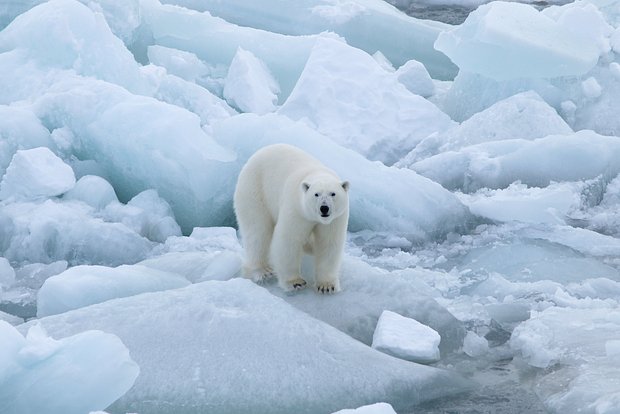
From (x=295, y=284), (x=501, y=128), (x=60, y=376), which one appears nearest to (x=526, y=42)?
(x=501, y=128)

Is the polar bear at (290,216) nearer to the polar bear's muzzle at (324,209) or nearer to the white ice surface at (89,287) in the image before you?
the polar bear's muzzle at (324,209)

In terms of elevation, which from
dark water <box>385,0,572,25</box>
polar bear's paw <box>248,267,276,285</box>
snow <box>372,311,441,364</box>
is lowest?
dark water <box>385,0,572,25</box>

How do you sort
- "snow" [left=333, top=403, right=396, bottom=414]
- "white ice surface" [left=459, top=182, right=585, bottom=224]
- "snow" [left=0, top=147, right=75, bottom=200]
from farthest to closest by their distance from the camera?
"white ice surface" [left=459, top=182, right=585, bottom=224]
"snow" [left=0, top=147, right=75, bottom=200]
"snow" [left=333, top=403, right=396, bottom=414]

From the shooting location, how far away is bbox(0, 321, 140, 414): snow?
2883 millimetres

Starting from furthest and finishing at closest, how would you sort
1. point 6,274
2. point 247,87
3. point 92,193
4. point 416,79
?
point 416,79, point 247,87, point 92,193, point 6,274

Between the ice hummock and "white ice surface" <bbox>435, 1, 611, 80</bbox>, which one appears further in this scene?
"white ice surface" <bbox>435, 1, 611, 80</bbox>

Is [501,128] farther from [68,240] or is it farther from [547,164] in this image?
[68,240]

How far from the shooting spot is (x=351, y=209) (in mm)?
6191

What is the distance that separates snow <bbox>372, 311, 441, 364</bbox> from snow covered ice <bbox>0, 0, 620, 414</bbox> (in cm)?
1

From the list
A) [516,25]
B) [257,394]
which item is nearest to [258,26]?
[516,25]

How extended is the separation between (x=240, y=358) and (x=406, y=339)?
747 millimetres

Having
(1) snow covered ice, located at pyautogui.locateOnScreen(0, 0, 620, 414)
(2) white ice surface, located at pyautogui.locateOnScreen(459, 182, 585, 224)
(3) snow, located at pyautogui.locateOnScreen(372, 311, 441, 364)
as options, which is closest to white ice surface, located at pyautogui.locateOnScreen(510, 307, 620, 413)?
(1) snow covered ice, located at pyautogui.locateOnScreen(0, 0, 620, 414)

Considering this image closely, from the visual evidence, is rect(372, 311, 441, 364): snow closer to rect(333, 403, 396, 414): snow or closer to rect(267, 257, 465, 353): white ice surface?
rect(267, 257, 465, 353): white ice surface

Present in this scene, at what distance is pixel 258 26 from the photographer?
1102 centimetres
